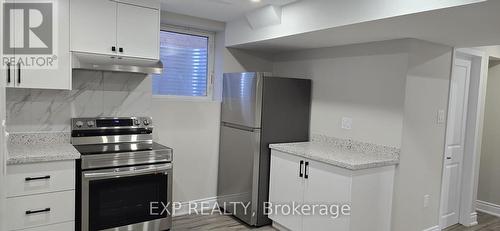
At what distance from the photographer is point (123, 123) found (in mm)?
3180

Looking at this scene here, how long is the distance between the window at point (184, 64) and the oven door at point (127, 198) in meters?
1.11

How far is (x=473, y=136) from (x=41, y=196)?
425 centimetres

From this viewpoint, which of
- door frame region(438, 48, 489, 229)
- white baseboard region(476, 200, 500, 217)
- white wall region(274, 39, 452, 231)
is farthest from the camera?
white baseboard region(476, 200, 500, 217)

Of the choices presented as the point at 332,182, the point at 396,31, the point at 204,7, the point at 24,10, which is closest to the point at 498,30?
the point at 396,31

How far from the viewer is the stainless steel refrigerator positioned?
10.9ft

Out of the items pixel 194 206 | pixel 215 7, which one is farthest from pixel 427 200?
pixel 215 7

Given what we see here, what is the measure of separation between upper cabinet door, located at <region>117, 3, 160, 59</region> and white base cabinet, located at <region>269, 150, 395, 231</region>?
1.58 m

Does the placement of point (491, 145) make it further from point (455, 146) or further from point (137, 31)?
point (137, 31)

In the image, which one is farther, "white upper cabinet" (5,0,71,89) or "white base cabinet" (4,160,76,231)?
"white upper cabinet" (5,0,71,89)

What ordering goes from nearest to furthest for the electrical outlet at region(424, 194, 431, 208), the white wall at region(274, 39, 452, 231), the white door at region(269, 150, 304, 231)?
the white wall at region(274, 39, 452, 231), the white door at region(269, 150, 304, 231), the electrical outlet at region(424, 194, 431, 208)

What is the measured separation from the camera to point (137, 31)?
9.78 ft

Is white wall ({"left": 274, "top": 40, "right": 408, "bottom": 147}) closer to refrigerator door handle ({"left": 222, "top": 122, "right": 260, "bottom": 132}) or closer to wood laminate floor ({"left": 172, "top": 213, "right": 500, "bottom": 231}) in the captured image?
refrigerator door handle ({"left": 222, "top": 122, "right": 260, "bottom": 132})

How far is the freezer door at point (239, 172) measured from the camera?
11.2 feet

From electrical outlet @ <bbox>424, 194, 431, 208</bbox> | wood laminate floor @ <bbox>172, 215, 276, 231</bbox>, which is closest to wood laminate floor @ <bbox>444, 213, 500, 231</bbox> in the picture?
electrical outlet @ <bbox>424, 194, 431, 208</bbox>
